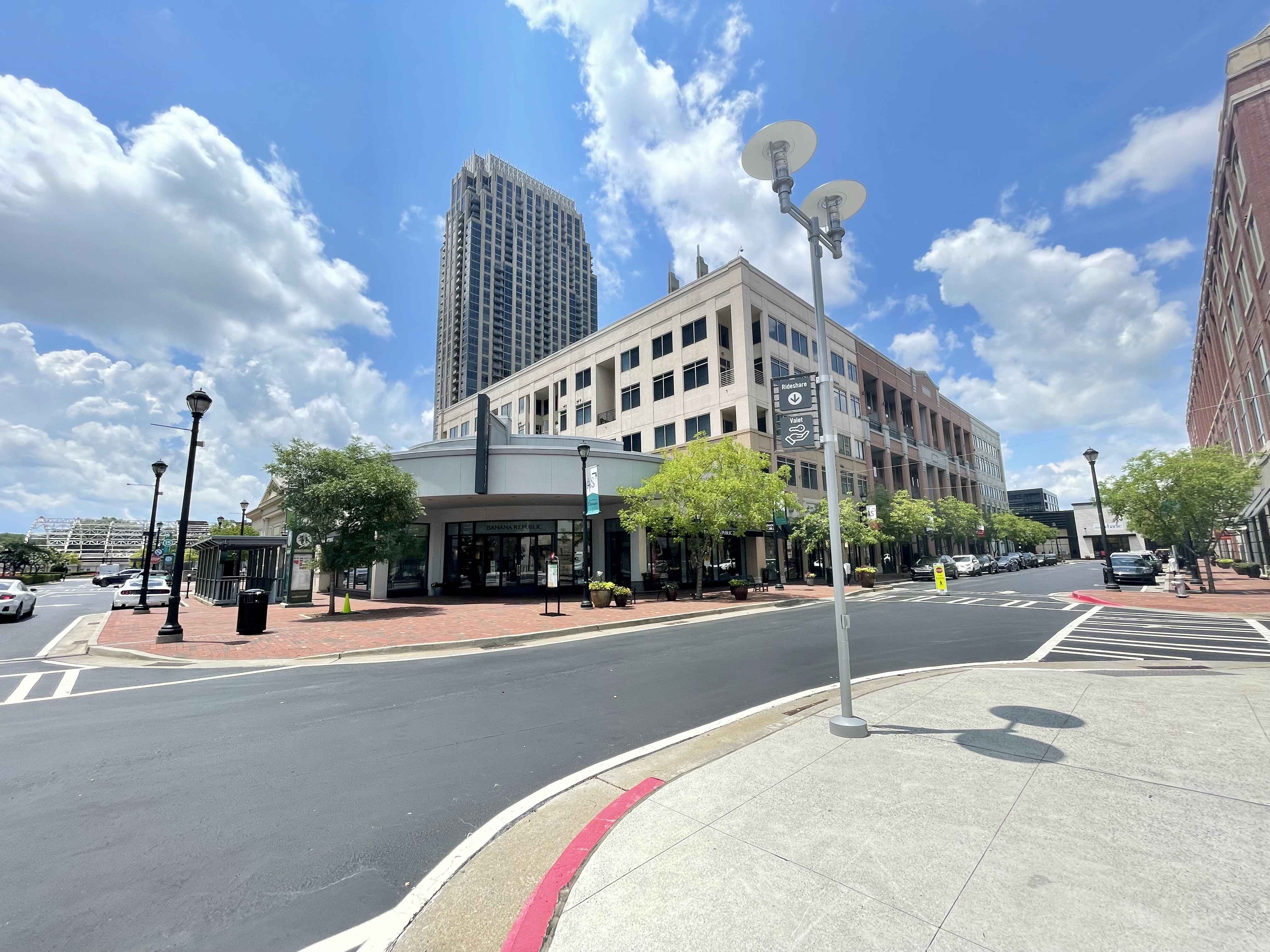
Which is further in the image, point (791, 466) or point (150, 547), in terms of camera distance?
point (791, 466)

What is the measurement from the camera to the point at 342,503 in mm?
19781

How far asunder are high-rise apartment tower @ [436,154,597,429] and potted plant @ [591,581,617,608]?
3844 inches

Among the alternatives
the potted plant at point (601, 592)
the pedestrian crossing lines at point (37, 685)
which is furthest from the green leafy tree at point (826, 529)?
the pedestrian crossing lines at point (37, 685)

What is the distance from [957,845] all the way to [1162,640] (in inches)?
518

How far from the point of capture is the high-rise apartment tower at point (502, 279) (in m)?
117

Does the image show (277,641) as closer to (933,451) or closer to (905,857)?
(905,857)

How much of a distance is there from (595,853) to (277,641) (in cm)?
1399

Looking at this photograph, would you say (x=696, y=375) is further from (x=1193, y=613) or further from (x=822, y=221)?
(x=822, y=221)

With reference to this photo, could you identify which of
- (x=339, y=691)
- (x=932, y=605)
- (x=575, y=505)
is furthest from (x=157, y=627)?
(x=932, y=605)

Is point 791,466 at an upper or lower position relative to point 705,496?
upper

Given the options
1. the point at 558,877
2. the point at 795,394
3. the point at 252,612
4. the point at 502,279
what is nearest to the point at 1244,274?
the point at 795,394

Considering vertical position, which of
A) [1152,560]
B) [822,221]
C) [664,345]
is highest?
[664,345]

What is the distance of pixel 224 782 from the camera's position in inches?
204

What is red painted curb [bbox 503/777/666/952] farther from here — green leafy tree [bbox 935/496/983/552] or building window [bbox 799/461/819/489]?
green leafy tree [bbox 935/496/983/552]
